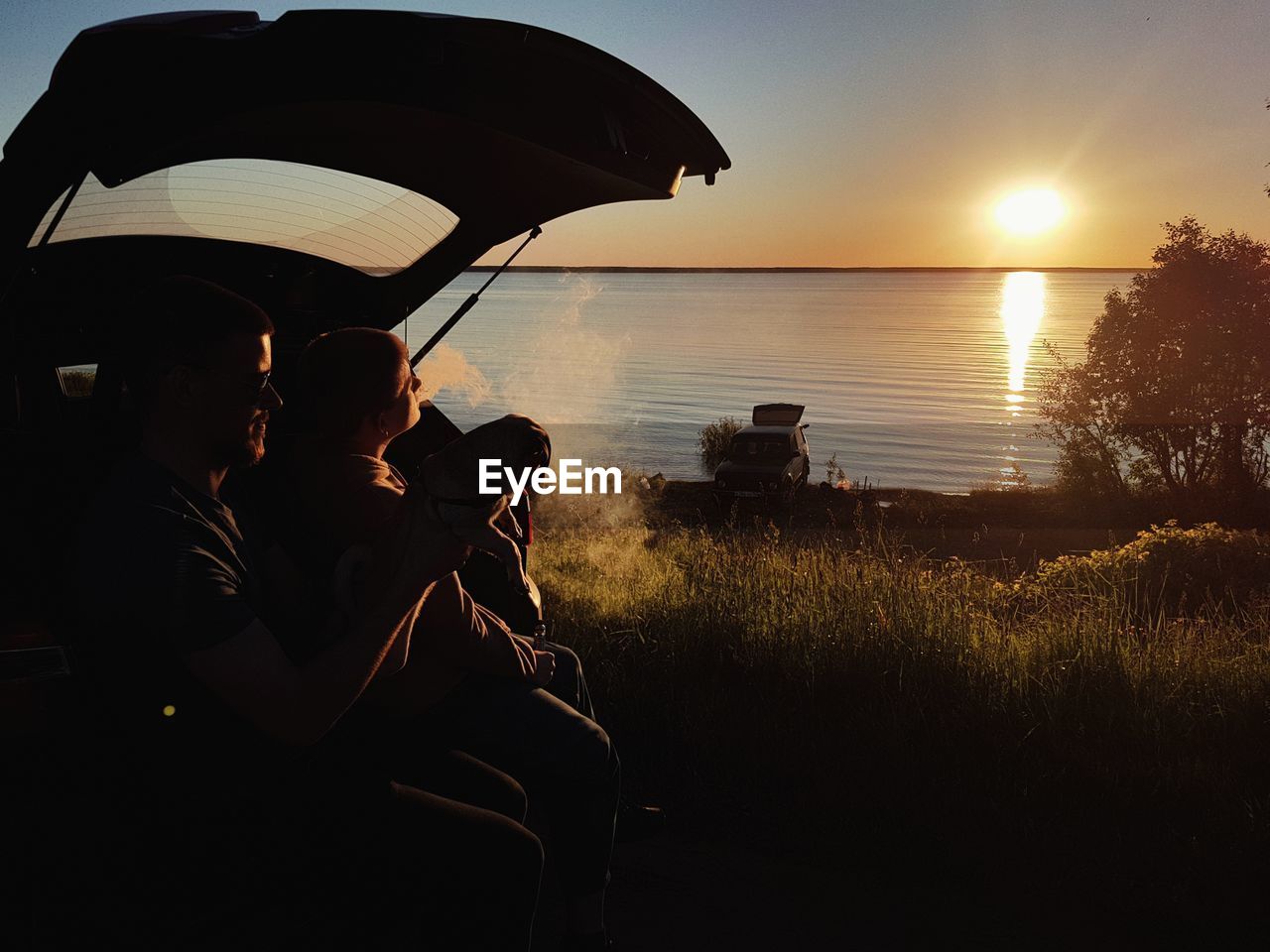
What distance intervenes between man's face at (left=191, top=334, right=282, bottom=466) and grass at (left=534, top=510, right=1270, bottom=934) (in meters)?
2.77

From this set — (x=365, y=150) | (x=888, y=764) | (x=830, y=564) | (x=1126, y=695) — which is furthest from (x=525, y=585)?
(x=830, y=564)

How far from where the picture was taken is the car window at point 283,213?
2.67m

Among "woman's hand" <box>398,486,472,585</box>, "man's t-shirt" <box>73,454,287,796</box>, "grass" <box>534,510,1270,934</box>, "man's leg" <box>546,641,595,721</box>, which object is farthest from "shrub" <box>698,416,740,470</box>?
"man's t-shirt" <box>73,454,287,796</box>

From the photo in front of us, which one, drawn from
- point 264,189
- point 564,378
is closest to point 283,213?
point 264,189

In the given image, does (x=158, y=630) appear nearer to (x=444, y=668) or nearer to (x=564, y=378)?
(x=444, y=668)

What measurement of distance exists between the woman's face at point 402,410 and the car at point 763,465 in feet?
63.5

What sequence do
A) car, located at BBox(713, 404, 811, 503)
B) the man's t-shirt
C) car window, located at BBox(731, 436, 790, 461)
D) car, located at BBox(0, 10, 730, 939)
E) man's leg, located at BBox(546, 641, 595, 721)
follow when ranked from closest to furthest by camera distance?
1. the man's t-shirt
2. car, located at BBox(0, 10, 730, 939)
3. man's leg, located at BBox(546, 641, 595, 721)
4. car, located at BBox(713, 404, 811, 503)
5. car window, located at BBox(731, 436, 790, 461)

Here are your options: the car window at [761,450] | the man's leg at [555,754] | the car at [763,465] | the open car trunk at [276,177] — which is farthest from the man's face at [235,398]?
the car window at [761,450]

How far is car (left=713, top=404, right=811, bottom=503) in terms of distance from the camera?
71.7 feet

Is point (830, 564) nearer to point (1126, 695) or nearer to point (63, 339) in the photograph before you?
point (1126, 695)

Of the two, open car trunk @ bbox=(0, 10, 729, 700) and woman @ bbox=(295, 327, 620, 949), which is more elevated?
open car trunk @ bbox=(0, 10, 729, 700)

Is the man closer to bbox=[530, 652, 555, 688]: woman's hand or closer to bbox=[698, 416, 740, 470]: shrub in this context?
bbox=[530, 652, 555, 688]: woman's hand

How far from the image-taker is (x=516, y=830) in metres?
2.05

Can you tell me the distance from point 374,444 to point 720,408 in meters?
65.9
